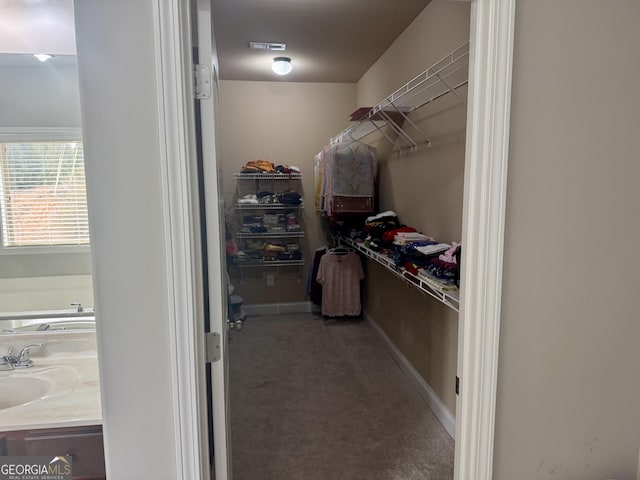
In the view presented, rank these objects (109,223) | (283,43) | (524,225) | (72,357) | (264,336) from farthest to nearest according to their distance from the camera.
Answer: (264,336), (283,43), (72,357), (524,225), (109,223)

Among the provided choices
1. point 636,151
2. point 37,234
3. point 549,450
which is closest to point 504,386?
point 549,450

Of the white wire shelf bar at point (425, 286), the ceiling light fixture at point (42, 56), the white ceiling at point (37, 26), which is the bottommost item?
the white wire shelf bar at point (425, 286)

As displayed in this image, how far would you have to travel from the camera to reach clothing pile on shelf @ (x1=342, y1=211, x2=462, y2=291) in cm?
204

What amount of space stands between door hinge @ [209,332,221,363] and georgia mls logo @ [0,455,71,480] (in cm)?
54

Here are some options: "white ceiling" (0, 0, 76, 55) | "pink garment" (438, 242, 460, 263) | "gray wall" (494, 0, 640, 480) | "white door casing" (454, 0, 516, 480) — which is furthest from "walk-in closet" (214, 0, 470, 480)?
"white ceiling" (0, 0, 76, 55)

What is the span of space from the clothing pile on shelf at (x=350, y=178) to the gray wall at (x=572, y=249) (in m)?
2.52

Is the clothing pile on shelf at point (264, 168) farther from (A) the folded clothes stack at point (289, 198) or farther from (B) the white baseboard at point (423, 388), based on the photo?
(B) the white baseboard at point (423, 388)

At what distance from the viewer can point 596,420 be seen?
4.20ft

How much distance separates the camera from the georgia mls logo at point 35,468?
1.14 meters

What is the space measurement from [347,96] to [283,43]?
1.49m

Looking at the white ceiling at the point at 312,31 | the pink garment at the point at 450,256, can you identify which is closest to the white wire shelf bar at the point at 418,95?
the white ceiling at the point at 312,31

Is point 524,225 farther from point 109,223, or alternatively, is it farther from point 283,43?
point 283,43

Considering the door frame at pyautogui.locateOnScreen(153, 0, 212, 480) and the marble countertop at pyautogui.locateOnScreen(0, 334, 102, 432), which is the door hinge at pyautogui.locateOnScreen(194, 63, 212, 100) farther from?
the marble countertop at pyautogui.locateOnScreen(0, 334, 102, 432)

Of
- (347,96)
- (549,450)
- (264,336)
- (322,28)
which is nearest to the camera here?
(549,450)
